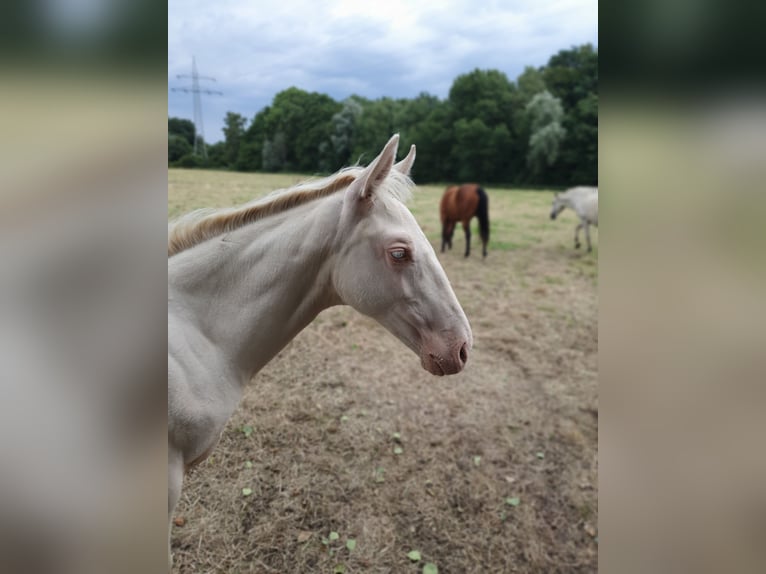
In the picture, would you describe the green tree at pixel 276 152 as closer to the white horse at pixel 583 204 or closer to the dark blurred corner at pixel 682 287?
the dark blurred corner at pixel 682 287

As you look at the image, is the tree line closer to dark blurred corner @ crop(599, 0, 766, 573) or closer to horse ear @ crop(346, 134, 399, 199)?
horse ear @ crop(346, 134, 399, 199)

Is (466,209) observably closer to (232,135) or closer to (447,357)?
(232,135)

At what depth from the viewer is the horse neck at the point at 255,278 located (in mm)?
1620

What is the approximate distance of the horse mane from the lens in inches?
66.3

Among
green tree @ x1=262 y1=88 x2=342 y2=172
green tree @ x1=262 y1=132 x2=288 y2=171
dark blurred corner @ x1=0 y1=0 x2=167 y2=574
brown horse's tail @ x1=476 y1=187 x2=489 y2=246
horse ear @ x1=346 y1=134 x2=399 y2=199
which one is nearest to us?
dark blurred corner @ x1=0 y1=0 x2=167 y2=574

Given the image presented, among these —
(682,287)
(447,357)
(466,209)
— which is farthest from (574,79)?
(682,287)

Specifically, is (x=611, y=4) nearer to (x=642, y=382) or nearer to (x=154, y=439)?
(x=642, y=382)

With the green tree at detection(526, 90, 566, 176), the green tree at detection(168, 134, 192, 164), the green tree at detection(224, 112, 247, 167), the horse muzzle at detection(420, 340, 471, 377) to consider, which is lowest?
the horse muzzle at detection(420, 340, 471, 377)

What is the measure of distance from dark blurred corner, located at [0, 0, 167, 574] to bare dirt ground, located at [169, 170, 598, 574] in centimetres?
150

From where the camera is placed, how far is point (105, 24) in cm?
45

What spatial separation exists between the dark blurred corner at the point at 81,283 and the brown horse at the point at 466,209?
31.2ft

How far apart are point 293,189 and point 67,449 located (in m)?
1.50

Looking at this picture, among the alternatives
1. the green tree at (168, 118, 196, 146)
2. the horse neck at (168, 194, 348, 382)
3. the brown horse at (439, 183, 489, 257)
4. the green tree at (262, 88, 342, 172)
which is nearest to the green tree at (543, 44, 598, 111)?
the brown horse at (439, 183, 489, 257)

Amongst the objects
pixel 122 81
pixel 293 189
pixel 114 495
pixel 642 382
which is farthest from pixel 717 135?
pixel 293 189
